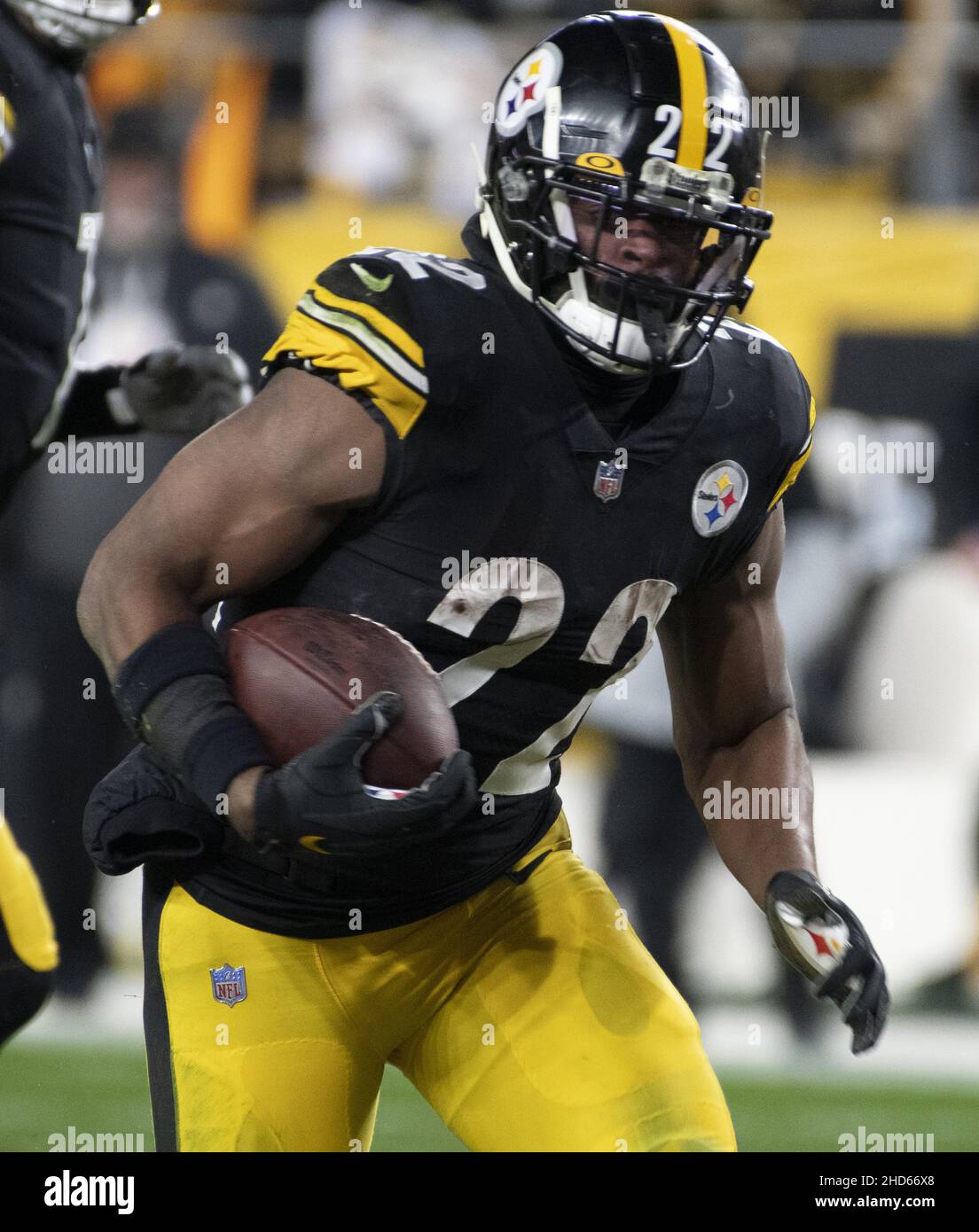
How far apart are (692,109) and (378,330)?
1.53 feet

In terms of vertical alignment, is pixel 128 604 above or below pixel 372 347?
below

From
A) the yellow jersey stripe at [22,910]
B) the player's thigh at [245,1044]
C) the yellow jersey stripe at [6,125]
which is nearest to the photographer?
the player's thigh at [245,1044]

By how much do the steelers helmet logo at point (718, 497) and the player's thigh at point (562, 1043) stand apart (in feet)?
1.61

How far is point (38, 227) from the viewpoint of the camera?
8.98 feet

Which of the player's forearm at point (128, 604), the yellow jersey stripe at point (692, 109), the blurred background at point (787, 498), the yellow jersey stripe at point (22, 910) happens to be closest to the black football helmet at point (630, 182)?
the yellow jersey stripe at point (692, 109)

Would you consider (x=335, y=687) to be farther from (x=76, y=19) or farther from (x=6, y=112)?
(x=76, y=19)

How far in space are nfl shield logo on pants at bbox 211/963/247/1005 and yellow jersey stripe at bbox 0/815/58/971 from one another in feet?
2.68

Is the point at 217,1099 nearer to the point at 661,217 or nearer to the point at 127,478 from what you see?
the point at 661,217

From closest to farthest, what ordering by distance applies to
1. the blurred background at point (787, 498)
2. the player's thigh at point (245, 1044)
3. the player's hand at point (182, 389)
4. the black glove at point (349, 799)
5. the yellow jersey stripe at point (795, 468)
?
the black glove at point (349, 799), the player's thigh at point (245, 1044), the yellow jersey stripe at point (795, 468), the player's hand at point (182, 389), the blurred background at point (787, 498)

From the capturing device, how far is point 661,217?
202 cm

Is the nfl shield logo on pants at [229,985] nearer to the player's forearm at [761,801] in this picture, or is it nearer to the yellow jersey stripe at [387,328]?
the player's forearm at [761,801]

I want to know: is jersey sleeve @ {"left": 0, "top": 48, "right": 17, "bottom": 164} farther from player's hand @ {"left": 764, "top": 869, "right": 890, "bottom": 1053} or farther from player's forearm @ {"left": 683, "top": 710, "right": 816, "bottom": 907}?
player's hand @ {"left": 764, "top": 869, "right": 890, "bottom": 1053}

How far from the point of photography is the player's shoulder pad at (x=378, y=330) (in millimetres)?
1886

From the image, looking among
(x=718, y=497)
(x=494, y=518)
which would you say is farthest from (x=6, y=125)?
(x=718, y=497)
